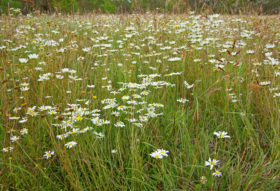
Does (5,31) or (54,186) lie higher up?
(5,31)

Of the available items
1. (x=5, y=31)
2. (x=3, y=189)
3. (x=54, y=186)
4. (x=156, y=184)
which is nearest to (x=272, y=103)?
(x=156, y=184)

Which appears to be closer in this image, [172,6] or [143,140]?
[143,140]

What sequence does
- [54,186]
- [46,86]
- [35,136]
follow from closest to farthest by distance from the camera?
[54,186], [35,136], [46,86]

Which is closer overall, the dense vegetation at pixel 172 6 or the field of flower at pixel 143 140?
the field of flower at pixel 143 140

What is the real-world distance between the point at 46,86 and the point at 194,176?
5.03 feet

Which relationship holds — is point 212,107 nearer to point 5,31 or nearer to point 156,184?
point 156,184

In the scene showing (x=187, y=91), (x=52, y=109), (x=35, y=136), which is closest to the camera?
(x=35, y=136)

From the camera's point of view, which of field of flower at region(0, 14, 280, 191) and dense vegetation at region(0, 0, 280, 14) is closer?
field of flower at region(0, 14, 280, 191)

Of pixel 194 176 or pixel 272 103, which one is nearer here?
pixel 194 176

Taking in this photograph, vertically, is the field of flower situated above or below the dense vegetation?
below

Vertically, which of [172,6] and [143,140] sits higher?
[172,6]

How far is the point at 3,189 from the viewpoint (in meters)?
1.25

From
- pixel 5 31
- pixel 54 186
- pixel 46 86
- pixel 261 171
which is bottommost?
pixel 54 186

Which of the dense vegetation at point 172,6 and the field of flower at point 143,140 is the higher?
the dense vegetation at point 172,6
